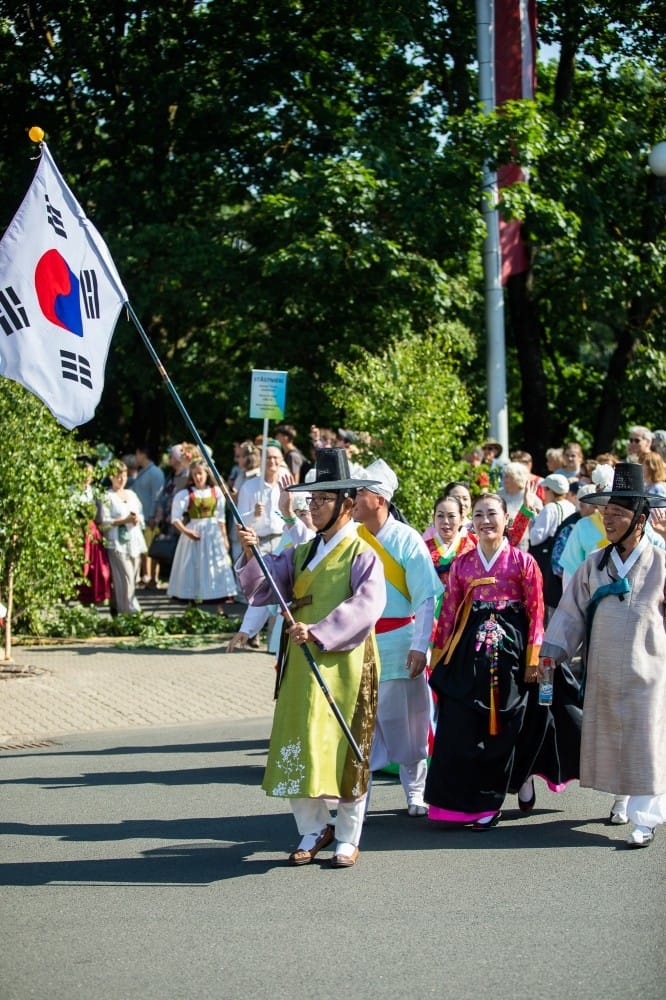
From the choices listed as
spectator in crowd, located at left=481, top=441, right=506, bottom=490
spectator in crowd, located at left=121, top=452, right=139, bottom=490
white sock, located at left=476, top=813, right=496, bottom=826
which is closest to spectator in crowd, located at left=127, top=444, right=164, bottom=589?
spectator in crowd, located at left=121, top=452, right=139, bottom=490

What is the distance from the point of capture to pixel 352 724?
253 inches

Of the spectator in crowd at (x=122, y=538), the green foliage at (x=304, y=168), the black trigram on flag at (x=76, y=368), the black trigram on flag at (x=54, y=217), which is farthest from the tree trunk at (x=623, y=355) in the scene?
the black trigram on flag at (x=76, y=368)

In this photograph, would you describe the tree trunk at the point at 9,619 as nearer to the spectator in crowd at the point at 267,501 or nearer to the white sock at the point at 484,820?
the spectator in crowd at the point at 267,501

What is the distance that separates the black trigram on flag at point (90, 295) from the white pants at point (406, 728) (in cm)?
268

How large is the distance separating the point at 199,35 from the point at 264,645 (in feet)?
35.1

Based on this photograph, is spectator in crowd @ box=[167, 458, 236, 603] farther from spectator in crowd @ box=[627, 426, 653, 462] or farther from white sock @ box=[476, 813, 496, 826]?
white sock @ box=[476, 813, 496, 826]

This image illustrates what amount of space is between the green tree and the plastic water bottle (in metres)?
6.54

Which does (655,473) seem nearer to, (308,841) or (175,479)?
(308,841)

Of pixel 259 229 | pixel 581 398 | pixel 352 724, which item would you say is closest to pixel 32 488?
pixel 352 724

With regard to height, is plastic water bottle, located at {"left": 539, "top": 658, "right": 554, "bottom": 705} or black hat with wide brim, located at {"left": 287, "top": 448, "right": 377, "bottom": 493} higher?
black hat with wide brim, located at {"left": 287, "top": 448, "right": 377, "bottom": 493}

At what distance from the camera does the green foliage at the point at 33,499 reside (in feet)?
40.7

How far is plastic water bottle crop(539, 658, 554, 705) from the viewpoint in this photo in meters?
7.23

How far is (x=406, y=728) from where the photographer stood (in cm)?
766

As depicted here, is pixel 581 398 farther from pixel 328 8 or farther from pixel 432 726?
pixel 432 726
